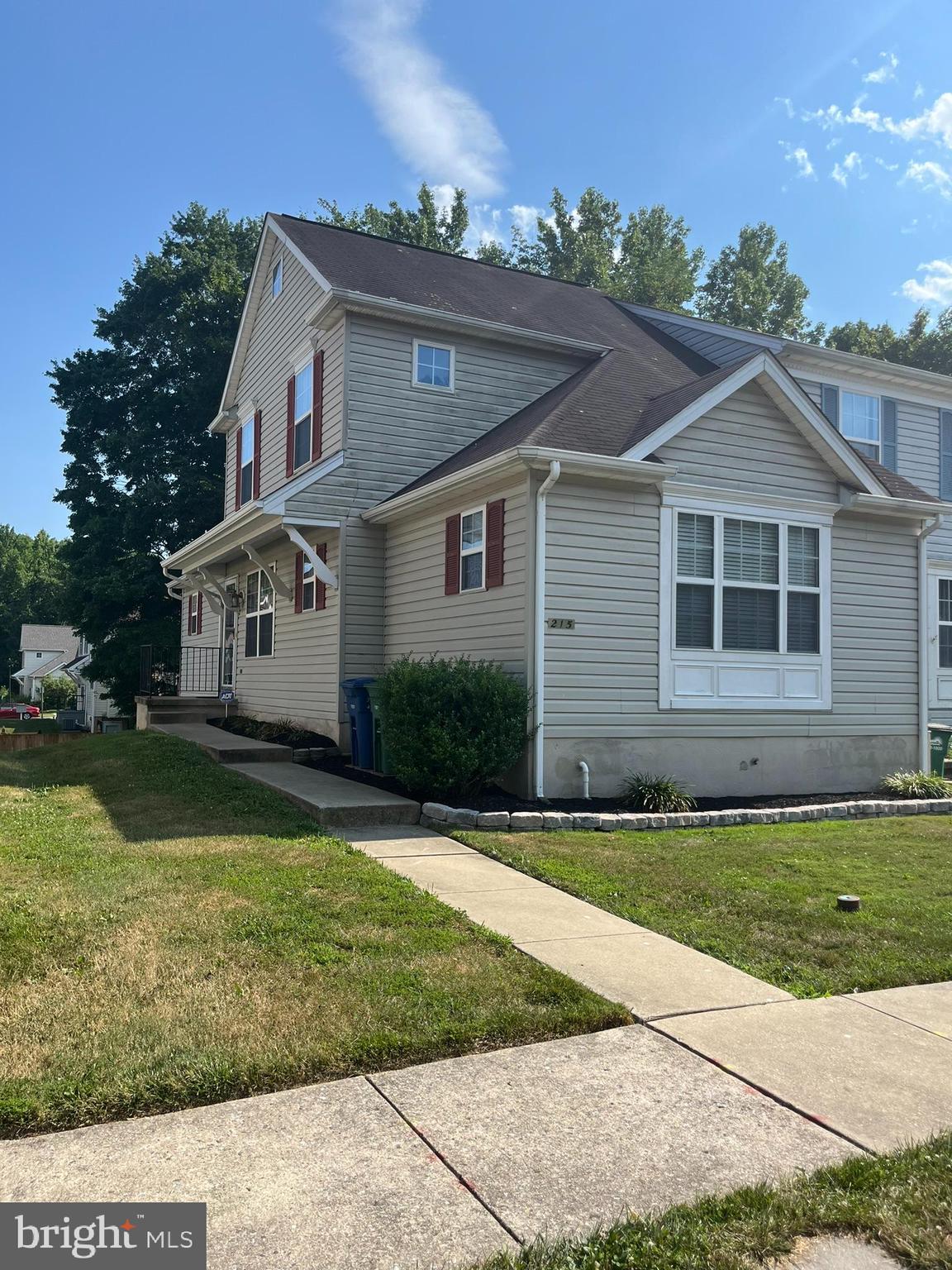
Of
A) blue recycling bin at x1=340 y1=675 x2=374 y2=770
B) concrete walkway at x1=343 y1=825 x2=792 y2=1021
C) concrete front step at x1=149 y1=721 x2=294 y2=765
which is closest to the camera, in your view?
concrete walkway at x1=343 y1=825 x2=792 y2=1021

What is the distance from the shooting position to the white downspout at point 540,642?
1025 cm

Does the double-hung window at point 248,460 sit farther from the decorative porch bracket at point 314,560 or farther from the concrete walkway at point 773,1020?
the concrete walkway at point 773,1020

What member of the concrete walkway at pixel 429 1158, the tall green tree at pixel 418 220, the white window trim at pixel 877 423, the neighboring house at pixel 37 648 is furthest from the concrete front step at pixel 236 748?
the neighboring house at pixel 37 648

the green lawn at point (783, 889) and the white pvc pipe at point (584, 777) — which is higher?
the white pvc pipe at point (584, 777)

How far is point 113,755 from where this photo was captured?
1391cm

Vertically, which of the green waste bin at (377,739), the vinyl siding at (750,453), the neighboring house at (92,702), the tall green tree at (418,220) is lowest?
the neighboring house at (92,702)

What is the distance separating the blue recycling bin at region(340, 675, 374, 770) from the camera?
12039 mm

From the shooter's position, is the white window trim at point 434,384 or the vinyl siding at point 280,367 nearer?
the vinyl siding at point 280,367

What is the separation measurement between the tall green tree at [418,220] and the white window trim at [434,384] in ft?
69.4

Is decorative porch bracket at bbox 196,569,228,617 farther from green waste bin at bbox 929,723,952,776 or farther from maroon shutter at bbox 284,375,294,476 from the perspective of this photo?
green waste bin at bbox 929,723,952,776

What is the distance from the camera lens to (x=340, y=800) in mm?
9336

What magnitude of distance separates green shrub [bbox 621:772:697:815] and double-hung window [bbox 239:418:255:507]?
11.2 m

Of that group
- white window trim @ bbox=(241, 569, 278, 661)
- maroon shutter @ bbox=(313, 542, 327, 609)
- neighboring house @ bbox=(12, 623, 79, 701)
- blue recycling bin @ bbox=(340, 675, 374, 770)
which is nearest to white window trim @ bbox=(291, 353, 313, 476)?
maroon shutter @ bbox=(313, 542, 327, 609)

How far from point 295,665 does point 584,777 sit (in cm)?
671
